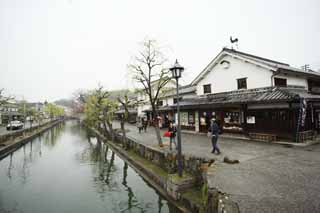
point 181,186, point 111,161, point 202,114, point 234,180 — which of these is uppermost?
point 202,114

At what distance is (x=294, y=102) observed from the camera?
11.4 m

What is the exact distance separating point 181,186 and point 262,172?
322 centimetres

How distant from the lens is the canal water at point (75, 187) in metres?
8.45

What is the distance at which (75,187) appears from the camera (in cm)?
1079

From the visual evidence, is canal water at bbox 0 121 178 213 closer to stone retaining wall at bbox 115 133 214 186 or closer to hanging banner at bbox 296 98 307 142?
stone retaining wall at bbox 115 133 214 186

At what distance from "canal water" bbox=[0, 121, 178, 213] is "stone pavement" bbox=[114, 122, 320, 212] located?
2824 mm

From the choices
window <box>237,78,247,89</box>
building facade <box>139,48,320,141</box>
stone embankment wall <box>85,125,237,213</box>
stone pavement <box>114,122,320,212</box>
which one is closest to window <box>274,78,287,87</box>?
building facade <box>139,48,320,141</box>

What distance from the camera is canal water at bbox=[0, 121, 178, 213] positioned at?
8453mm

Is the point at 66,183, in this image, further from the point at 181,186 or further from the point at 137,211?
the point at 181,186

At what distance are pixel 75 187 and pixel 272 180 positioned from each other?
406 inches

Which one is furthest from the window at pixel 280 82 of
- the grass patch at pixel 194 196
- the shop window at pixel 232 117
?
the grass patch at pixel 194 196

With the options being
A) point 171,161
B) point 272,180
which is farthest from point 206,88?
point 272,180

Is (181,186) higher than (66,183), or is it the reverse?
(181,186)

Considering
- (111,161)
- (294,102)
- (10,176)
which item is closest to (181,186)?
(294,102)
